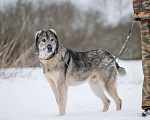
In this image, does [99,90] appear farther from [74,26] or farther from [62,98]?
[74,26]

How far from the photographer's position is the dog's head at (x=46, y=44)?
334 cm

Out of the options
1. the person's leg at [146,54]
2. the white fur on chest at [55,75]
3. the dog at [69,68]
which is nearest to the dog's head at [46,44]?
the dog at [69,68]

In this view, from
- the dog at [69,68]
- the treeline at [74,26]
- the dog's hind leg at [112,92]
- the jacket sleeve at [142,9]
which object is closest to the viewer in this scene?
the jacket sleeve at [142,9]

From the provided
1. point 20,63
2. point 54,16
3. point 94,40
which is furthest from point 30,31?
point 94,40

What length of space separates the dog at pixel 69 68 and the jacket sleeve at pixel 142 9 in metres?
1.40

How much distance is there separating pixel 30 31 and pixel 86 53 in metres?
4.81

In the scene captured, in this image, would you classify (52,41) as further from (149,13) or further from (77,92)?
(77,92)

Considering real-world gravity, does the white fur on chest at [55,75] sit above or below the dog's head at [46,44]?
below

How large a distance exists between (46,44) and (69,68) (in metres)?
0.60

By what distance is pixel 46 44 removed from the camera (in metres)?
3.35

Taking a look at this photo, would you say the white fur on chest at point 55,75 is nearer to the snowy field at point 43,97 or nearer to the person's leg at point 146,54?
the snowy field at point 43,97

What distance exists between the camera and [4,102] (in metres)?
4.65

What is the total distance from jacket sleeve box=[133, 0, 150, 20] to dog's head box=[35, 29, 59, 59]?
1512mm

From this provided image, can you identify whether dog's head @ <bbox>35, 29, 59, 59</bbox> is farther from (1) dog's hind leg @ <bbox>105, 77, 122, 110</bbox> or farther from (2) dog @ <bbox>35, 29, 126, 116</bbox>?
(1) dog's hind leg @ <bbox>105, 77, 122, 110</bbox>
